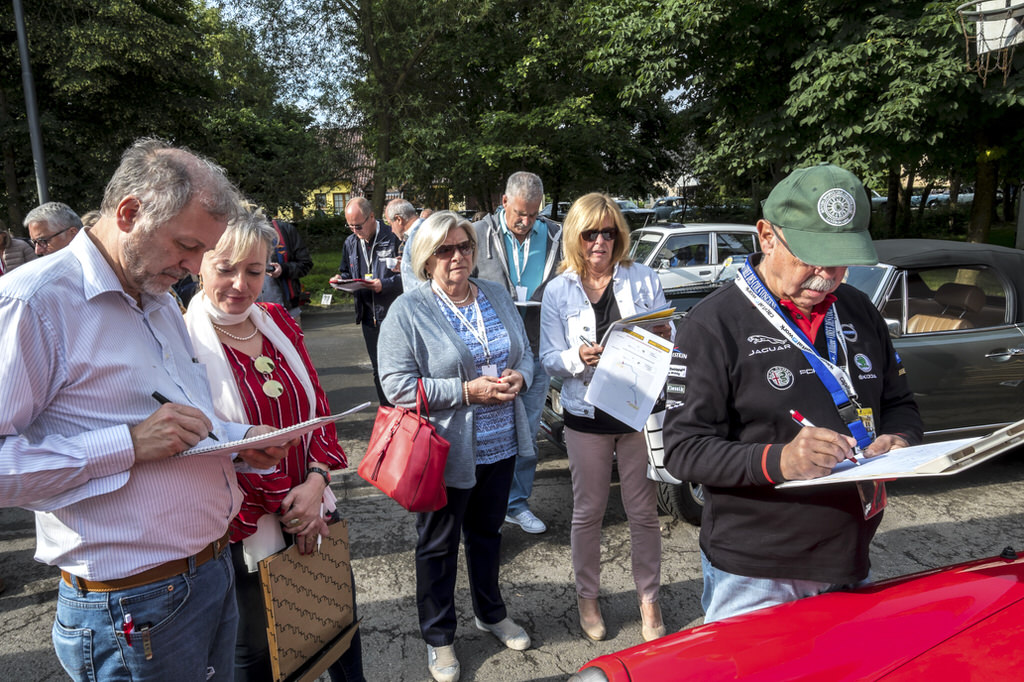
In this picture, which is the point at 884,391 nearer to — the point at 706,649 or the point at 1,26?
the point at 706,649

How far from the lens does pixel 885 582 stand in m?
1.89

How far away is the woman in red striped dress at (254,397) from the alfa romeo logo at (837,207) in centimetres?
169

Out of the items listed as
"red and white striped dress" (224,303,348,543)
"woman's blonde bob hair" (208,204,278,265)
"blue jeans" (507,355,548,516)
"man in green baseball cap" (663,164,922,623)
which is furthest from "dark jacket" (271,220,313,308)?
"man in green baseball cap" (663,164,922,623)

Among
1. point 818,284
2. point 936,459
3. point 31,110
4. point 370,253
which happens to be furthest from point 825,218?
point 31,110

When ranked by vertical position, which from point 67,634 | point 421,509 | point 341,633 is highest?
point 67,634

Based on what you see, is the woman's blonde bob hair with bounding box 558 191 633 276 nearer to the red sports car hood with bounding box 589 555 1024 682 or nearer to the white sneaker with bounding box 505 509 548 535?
the white sneaker with bounding box 505 509 548 535

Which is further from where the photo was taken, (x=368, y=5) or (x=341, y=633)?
(x=368, y=5)

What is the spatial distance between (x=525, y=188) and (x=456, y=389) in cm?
200

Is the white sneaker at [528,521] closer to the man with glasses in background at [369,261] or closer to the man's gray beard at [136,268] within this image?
the man with glasses in background at [369,261]

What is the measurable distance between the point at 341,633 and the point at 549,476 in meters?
3.24

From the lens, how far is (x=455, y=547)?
2.97 meters

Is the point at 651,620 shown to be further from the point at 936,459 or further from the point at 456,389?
the point at 936,459

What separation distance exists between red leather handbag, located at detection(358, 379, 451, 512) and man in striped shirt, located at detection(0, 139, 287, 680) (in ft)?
3.15

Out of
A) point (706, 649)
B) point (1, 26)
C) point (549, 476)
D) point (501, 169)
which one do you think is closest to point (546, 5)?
point (501, 169)
